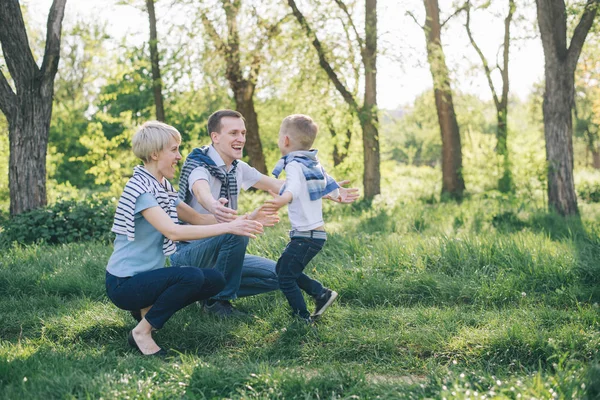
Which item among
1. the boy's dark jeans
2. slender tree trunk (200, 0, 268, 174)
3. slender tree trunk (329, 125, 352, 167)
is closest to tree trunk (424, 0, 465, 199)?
slender tree trunk (329, 125, 352, 167)

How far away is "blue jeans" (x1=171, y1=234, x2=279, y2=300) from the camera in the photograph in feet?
16.7

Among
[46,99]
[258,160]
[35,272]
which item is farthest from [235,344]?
[258,160]

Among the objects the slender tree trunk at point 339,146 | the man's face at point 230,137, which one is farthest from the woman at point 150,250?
the slender tree trunk at point 339,146

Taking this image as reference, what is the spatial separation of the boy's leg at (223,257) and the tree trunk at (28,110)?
5883 millimetres

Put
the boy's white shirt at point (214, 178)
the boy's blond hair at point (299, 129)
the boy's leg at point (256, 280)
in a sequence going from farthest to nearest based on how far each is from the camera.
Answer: the boy's leg at point (256, 280) < the boy's white shirt at point (214, 178) < the boy's blond hair at point (299, 129)

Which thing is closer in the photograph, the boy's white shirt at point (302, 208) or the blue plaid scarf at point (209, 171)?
the boy's white shirt at point (302, 208)

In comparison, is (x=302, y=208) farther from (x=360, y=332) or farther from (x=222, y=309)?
(x=222, y=309)

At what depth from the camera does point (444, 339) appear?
13.9 ft

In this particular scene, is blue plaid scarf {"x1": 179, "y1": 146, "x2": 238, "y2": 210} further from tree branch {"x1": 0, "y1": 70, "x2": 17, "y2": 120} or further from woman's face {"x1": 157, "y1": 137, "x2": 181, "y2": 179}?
tree branch {"x1": 0, "y1": 70, "x2": 17, "y2": 120}

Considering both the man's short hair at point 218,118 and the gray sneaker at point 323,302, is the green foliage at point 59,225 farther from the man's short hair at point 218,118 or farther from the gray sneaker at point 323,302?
the gray sneaker at point 323,302

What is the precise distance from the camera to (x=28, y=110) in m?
9.90

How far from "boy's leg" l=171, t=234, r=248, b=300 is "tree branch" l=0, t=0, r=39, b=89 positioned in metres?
6.19

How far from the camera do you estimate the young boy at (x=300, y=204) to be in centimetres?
459

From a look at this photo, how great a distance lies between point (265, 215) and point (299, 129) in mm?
779
